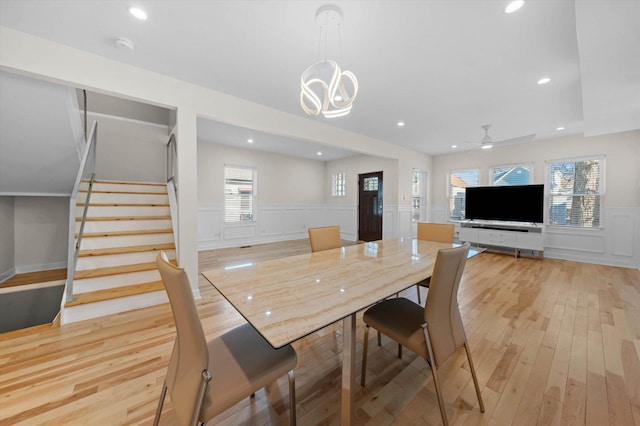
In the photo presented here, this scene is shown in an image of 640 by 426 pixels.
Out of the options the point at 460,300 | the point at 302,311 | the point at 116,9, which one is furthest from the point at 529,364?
the point at 116,9

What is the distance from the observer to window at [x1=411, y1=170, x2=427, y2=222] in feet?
21.1

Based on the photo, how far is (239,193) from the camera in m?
6.12

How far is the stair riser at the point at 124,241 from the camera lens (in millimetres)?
2785

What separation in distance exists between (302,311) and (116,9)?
99.0 inches

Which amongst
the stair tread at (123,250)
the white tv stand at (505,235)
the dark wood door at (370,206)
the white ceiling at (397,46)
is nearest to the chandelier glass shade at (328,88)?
the white ceiling at (397,46)

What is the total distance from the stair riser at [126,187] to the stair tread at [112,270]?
5.65 ft

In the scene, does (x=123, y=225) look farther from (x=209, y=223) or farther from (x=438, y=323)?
(x=438, y=323)

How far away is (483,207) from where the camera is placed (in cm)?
551

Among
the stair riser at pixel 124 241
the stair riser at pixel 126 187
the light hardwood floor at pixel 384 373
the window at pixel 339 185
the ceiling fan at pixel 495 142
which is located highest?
the ceiling fan at pixel 495 142

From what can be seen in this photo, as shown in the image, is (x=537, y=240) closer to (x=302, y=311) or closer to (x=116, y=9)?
(x=302, y=311)

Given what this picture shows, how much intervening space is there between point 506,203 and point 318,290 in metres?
5.83

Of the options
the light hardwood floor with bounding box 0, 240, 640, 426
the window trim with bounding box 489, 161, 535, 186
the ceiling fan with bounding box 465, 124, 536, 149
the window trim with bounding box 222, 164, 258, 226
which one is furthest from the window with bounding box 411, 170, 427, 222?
the window trim with bounding box 222, 164, 258, 226

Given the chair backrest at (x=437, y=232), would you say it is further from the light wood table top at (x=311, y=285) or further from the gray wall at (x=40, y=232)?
the gray wall at (x=40, y=232)

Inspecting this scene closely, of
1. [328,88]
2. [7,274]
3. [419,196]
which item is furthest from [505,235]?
[7,274]
